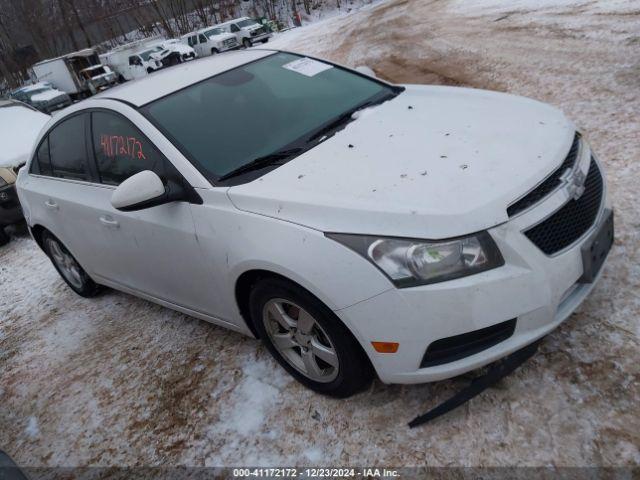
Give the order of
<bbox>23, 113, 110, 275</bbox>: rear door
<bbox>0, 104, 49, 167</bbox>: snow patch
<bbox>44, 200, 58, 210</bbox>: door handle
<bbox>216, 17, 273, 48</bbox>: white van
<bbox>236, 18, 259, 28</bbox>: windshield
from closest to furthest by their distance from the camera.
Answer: <bbox>23, 113, 110, 275</bbox>: rear door → <bbox>44, 200, 58, 210</bbox>: door handle → <bbox>0, 104, 49, 167</bbox>: snow patch → <bbox>216, 17, 273, 48</bbox>: white van → <bbox>236, 18, 259, 28</bbox>: windshield

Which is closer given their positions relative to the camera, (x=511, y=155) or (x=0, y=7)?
(x=511, y=155)

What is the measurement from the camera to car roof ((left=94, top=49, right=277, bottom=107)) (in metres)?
3.31

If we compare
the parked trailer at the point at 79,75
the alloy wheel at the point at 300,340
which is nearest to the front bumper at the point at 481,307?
the alloy wheel at the point at 300,340

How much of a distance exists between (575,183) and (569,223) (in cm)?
22

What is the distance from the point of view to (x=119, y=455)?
291 centimetres

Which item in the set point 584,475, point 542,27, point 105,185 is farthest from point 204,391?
point 542,27

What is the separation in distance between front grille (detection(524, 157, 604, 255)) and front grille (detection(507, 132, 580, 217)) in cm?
9

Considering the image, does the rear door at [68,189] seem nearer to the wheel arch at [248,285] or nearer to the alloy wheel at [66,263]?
the alloy wheel at [66,263]

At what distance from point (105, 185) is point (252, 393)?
1682 mm

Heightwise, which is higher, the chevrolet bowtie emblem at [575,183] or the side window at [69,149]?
the side window at [69,149]

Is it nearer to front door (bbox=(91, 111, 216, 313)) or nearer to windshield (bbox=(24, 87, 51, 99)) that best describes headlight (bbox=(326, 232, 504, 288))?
front door (bbox=(91, 111, 216, 313))

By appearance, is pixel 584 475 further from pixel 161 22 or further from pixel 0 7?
pixel 0 7

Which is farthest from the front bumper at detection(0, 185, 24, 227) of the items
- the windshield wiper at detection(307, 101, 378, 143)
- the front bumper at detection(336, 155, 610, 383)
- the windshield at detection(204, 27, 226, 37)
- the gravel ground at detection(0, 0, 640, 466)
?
the windshield at detection(204, 27, 226, 37)

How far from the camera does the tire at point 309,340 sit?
2398 millimetres
